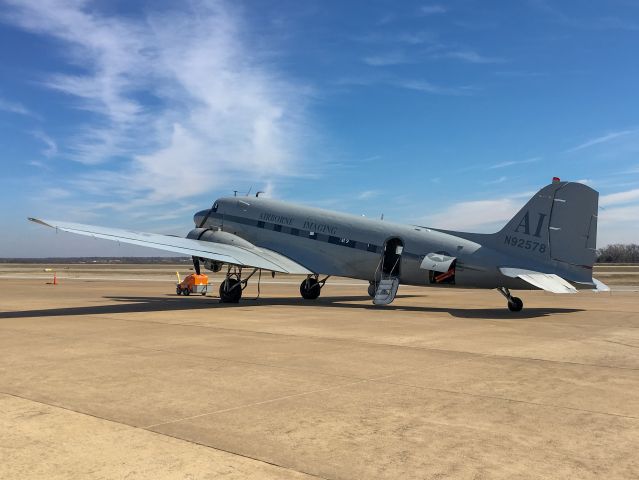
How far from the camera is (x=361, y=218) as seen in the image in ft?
79.7

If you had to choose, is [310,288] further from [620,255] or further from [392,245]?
[620,255]

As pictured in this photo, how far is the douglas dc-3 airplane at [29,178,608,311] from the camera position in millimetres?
18766

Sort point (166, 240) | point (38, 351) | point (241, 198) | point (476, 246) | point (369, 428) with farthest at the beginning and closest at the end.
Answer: point (241, 198) < point (166, 240) < point (476, 246) < point (38, 351) < point (369, 428)

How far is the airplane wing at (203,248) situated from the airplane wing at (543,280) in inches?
344

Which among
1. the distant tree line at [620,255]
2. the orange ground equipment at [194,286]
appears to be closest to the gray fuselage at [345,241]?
the orange ground equipment at [194,286]

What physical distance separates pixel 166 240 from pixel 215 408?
16.0 meters

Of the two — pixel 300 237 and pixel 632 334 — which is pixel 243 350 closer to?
pixel 632 334

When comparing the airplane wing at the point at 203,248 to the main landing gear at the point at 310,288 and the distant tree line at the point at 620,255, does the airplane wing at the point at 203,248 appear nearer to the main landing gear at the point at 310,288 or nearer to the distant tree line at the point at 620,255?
the main landing gear at the point at 310,288

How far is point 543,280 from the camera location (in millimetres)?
17938

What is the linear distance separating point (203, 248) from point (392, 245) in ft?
24.5

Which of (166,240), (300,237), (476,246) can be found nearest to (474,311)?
(476,246)

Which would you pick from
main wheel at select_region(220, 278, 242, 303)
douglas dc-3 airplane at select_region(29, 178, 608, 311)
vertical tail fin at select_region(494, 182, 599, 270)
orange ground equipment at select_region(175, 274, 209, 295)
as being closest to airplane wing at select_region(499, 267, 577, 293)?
→ douglas dc-3 airplane at select_region(29, 178, 608, 311)

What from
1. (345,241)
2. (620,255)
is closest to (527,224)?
(345,241)

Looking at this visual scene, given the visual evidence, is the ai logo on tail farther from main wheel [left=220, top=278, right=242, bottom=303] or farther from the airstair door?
main wheel [left=220, top=278, right=242, bottom=303]
